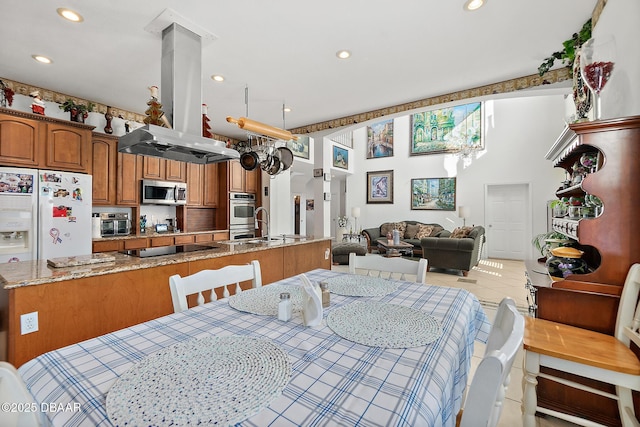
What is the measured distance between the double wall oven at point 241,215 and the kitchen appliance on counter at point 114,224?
1542 millimetres

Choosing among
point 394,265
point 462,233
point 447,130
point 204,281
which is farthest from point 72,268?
point 447,130

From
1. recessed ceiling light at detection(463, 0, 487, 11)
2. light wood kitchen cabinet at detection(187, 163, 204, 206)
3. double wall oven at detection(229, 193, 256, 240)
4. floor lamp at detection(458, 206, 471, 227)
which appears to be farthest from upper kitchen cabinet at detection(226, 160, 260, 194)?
floor lamp at detection(458, 206, 471, 227)

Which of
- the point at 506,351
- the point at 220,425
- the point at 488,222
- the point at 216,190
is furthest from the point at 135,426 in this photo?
the point at 488,222

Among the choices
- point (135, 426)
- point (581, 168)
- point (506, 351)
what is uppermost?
point (581, 168)

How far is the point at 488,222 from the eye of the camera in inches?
272

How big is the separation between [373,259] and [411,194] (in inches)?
259

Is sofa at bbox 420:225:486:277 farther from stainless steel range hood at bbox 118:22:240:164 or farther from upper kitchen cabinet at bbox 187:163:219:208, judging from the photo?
stainless steel range hood at bbox 118:22:240:164

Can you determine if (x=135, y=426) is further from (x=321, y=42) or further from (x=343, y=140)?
(x=343, y=140)

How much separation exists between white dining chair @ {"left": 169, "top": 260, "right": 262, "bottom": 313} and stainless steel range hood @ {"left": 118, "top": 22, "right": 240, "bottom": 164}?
105cm

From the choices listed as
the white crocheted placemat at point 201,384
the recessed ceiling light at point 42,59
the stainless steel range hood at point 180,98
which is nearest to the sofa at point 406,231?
the stainless steel range hood at point 180,98

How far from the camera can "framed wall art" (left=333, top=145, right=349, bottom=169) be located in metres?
8.08

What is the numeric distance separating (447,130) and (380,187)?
7.82 ft

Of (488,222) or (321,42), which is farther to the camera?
(488,222)

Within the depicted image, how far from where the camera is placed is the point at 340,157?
837cm
